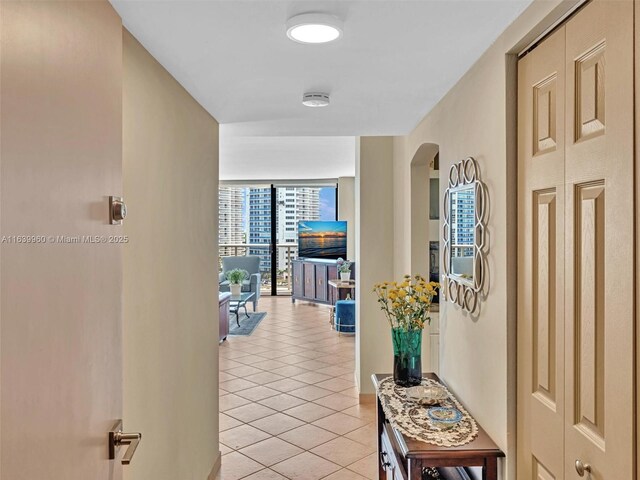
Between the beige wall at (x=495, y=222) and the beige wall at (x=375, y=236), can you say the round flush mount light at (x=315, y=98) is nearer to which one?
the beige wall at (x=495, y=222)

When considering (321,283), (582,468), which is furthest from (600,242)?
(321,283)

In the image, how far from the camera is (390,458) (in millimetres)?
2305

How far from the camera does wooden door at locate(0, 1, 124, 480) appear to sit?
82 cm

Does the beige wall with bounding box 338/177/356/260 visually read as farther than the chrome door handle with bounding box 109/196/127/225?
Yes

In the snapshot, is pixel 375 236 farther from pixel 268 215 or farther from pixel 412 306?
pixel 268 215

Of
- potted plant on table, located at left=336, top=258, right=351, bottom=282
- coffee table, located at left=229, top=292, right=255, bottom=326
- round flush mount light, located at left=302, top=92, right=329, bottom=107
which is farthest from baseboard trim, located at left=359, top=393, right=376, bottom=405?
potted plant on table, located at left=336, top=258, right=351, bottom=282

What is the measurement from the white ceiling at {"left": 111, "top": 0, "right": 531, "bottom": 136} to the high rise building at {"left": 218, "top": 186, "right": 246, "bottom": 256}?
800cm

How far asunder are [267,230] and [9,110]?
9.82 metres

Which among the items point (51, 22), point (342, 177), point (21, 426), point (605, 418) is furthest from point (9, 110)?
point (342, 177)

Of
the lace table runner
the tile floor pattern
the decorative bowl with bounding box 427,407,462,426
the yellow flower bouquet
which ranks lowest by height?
the tile floor pattern

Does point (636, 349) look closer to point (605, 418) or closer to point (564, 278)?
point (605, 418)

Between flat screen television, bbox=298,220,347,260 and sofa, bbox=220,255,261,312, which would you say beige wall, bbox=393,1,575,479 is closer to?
sofa, bbox=220,255,261,312

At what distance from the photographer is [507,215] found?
5.38 feet

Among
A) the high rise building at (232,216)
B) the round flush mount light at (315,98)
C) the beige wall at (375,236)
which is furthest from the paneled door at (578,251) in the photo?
the high rise building at (232,216)
